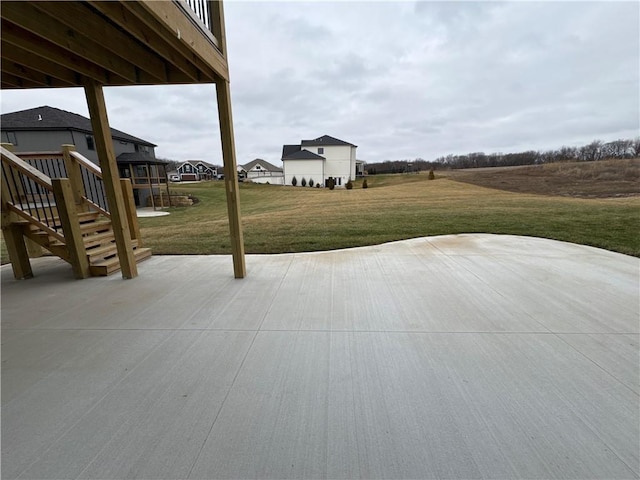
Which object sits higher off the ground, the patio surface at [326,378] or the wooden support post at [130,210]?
the wooden support post at [130,210]

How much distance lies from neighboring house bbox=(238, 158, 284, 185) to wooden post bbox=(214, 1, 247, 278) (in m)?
40.1

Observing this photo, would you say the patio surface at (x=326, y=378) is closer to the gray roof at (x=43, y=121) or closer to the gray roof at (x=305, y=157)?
the gray roof at (x=43, y=121)

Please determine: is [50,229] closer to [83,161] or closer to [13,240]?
[13,240]

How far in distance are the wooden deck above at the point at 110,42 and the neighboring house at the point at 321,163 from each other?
33396mm

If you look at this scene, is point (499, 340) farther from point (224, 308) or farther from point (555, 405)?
point (224, 308)

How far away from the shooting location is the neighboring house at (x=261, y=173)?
149ft

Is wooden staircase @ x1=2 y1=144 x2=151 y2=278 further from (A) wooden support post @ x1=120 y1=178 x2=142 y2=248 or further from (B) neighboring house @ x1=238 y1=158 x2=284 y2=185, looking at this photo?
(B) neighboring house @ x1=238 y1=158 x2=284 y2=185

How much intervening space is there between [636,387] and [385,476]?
1717 millimetres

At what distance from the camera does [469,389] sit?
5.68ft

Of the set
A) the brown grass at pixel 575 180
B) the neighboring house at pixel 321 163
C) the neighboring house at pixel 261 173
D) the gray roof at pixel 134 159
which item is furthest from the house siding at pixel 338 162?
the gray roof at pixel 134 159

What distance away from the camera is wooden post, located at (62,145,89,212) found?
475cm

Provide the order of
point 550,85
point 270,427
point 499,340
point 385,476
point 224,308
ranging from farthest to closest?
point 550,85
point 224,308
point 499,340
point 270,427
point 385,476

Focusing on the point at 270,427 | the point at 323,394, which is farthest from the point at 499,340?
the point at 270,427

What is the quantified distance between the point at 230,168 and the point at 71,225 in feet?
7.57
